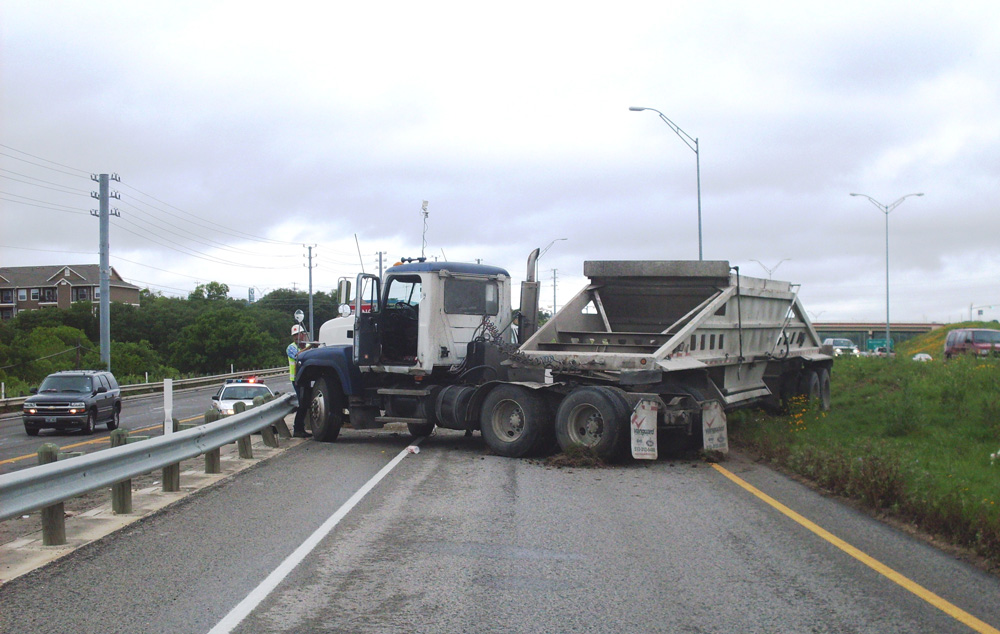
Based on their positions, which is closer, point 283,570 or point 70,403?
point 283,570

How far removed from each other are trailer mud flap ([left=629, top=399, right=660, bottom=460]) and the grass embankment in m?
1.80

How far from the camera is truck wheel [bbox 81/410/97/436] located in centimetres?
2635

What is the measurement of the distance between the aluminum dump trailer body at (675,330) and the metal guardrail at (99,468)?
4882 millimetres

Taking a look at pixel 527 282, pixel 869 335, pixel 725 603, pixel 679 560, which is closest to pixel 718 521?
pixel 679 560

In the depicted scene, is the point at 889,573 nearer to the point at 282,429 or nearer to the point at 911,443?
the point at 911,443

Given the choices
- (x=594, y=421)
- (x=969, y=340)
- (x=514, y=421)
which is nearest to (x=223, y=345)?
(x=969, y=340)

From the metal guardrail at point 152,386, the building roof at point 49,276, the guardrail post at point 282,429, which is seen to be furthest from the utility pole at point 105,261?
the building roof at point 49,276

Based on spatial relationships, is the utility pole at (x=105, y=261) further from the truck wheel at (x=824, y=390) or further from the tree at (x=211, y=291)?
the tree at (x=211, y=291)

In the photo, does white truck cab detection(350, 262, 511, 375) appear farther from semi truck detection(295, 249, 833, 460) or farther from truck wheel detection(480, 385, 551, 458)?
truck wheel detection(480, 385, 551, 458)

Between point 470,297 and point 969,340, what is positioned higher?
point 470,297

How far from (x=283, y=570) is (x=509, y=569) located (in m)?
1.71

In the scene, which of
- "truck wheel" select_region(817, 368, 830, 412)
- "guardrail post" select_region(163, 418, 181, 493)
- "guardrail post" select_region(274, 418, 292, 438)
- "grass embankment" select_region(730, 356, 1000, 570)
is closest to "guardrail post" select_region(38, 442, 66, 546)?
"guardrail post" select_region(163, 418, 181, 493)

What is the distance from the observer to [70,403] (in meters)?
26.2

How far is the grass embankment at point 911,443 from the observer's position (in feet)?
27.6
